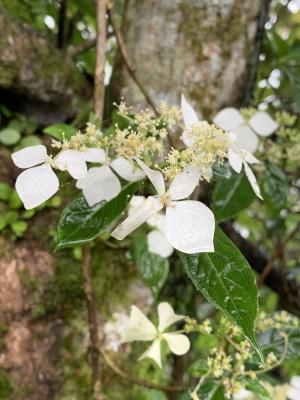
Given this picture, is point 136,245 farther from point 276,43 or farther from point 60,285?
point 276,43

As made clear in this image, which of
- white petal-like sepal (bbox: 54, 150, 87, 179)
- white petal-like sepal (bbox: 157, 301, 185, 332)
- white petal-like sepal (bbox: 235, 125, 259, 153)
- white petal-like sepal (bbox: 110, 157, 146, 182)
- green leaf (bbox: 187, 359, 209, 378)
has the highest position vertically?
white petal-like sepal (bbox: 54, 150, 87, 179)

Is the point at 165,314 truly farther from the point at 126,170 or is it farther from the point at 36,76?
the point at 36,76

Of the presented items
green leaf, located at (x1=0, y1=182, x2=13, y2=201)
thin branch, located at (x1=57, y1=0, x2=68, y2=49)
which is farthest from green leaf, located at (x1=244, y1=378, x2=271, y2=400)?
thin branch, located at (x1=57, y1=0, x2=68, y2=49)

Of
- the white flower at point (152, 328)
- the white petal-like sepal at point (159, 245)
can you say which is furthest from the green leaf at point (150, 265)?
the white flower at point (152, 328)

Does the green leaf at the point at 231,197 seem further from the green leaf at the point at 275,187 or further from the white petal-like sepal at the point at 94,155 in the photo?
the white petal-like sepal at the point at 94,155

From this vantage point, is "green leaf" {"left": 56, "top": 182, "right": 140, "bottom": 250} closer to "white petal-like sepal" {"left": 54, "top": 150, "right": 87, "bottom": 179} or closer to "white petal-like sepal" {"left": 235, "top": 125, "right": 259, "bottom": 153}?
"white petal-like sepal" {"left": 54, "top": 150, "right": 87, "bottom": 179}

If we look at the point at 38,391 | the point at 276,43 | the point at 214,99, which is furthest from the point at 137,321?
the point at 276,43
